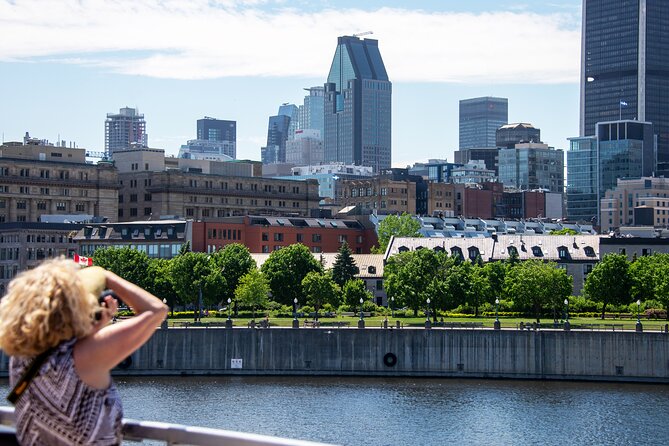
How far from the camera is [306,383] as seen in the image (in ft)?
328

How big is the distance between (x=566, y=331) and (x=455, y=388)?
1342 cm

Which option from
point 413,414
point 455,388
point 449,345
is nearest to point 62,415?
point 413,414

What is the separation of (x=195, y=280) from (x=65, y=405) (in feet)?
406

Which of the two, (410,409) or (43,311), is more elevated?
(43,311)

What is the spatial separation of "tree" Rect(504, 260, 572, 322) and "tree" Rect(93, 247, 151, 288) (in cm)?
3795

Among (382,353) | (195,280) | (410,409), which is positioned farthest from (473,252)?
(410,409)

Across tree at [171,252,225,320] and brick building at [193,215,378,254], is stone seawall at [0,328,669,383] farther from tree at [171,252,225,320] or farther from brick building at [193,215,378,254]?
brick building at [193,215,378,254]

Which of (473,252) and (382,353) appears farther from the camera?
(473,252)

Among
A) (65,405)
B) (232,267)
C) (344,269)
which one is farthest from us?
(344,269)

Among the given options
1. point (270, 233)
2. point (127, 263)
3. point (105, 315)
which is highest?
point (270, 233)

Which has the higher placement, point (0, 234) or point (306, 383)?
point (0, 234)

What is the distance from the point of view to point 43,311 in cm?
1035

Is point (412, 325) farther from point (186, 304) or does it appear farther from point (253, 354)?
point (186, 304)

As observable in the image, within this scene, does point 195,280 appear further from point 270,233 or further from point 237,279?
point 270,233
